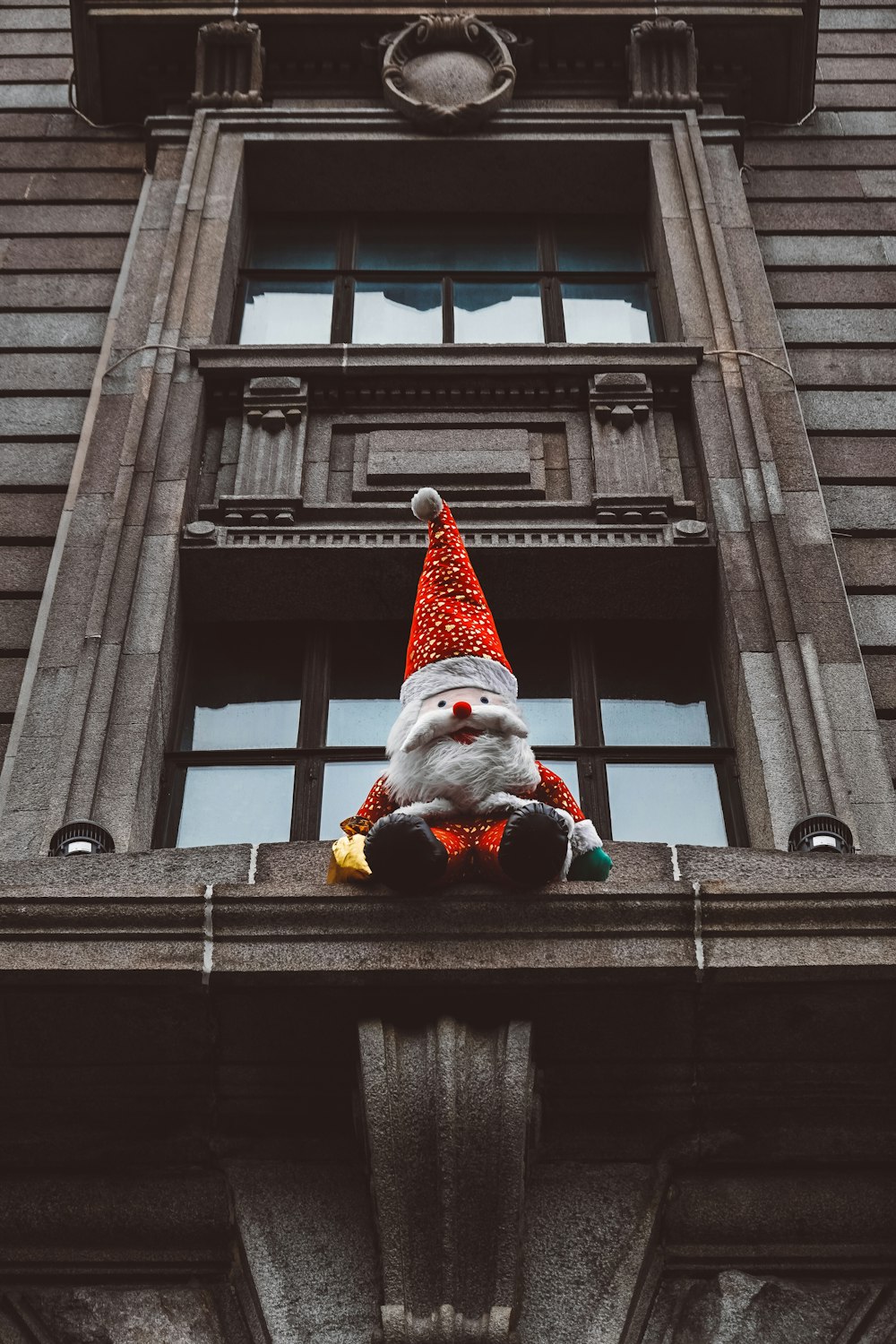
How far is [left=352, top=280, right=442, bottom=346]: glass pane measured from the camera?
38.8 ft

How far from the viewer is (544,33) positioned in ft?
43.0

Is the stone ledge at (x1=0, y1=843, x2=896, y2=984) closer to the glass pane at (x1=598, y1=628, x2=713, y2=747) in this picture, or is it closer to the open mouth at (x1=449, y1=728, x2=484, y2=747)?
the open mouth at (x1=449, y1=728, x2=484, y2=747)

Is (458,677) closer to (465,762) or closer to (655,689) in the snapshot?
(465,762)

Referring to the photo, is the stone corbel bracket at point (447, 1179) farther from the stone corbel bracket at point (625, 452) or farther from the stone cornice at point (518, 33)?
the stone cornice at point (518, 33)

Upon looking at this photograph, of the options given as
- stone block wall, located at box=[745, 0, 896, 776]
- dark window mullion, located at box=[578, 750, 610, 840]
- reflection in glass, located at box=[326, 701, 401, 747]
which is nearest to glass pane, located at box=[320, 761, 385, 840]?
reflection in glass, located at box=[326, 701, 401, 747]

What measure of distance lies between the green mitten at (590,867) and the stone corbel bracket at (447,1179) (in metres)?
0.78

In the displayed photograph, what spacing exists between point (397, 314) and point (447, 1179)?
313 inches

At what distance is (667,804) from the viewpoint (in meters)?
8.63

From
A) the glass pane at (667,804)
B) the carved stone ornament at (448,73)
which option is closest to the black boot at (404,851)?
the glass pane at (667,804)

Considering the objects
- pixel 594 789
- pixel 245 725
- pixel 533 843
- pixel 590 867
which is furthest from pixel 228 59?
pixel 533 843

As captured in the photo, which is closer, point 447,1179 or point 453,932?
point 447,1179

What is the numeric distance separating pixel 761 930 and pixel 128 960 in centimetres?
255

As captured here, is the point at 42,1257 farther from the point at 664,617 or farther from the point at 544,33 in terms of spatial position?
the point at 544,33

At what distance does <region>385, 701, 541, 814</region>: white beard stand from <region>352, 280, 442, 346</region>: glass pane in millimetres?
5835
